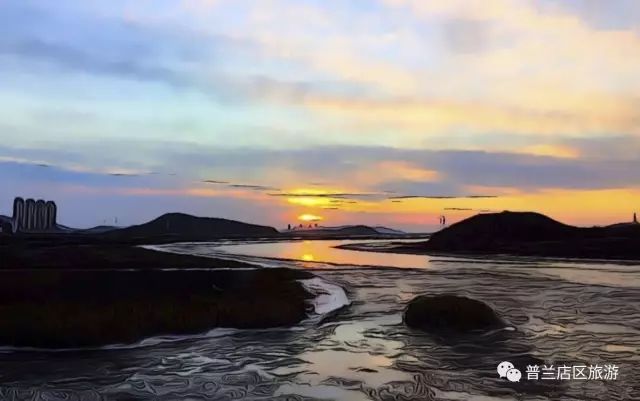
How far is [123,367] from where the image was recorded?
70.6 ft

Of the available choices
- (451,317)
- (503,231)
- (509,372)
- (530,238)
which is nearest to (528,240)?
(530,238)

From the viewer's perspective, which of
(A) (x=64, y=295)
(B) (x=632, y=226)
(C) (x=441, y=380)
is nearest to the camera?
(C) (x=441, y=380)

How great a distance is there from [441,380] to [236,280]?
108ft

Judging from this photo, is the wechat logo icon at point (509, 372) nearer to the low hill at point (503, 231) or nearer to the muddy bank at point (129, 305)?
the muddy bank at point (129, 305)

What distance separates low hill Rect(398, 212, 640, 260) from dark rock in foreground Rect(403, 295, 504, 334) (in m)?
87.9

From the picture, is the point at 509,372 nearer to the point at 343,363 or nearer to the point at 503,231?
the point at 343,363

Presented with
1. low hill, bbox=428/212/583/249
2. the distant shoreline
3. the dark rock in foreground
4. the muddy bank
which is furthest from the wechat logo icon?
low hill, bbox=428/212/583/249

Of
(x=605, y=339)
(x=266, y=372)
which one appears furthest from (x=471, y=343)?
(x=266, y=372)

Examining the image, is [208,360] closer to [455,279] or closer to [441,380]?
[441,380]

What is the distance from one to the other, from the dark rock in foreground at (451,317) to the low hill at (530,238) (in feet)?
288

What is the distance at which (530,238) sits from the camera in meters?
148

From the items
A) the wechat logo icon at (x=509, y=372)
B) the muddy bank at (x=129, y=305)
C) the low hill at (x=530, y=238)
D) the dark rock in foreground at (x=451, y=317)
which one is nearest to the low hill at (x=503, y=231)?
the low hill at (x=530, y=238)

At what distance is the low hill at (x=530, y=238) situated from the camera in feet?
384

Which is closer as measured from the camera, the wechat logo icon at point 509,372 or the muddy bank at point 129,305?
the wechat logo icon at point 509,372
